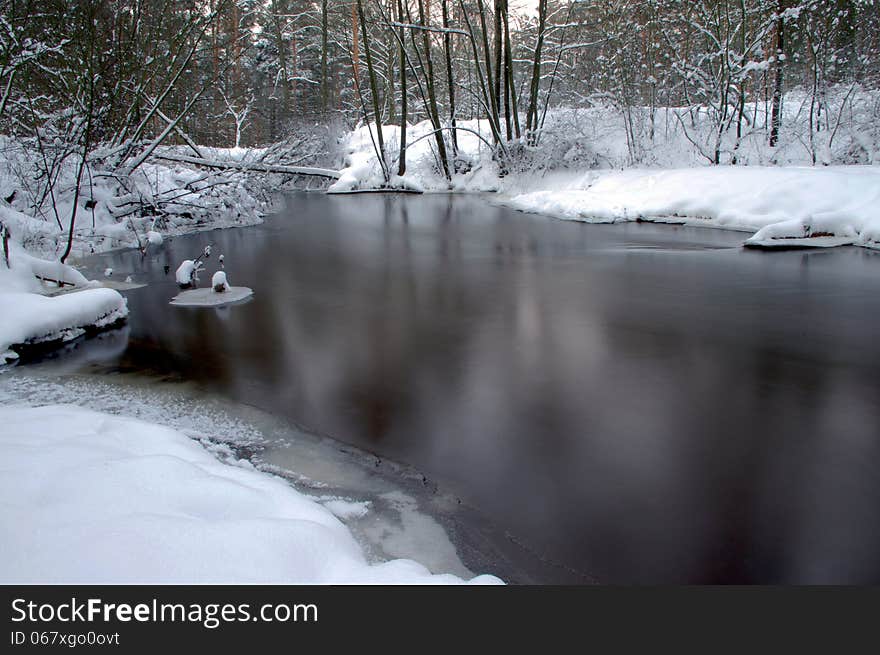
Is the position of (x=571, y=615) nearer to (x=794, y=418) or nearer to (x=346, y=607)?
(x=346, y=607)

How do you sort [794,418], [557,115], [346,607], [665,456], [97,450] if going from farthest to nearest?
[557,115] < [794,418] < [665,456] < [97,450] < [346,607]

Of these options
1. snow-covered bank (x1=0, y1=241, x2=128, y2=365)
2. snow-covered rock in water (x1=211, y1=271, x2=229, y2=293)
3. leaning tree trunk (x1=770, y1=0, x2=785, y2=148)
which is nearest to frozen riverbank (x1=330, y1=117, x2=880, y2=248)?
leaning tree trunk (x1=770, y1=0, x2=785, y2=148)

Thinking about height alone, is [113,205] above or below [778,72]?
below

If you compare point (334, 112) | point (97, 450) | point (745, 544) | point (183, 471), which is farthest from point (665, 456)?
point (334, 112)

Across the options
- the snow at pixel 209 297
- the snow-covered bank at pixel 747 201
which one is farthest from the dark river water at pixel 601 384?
the snow-covered bank at pixel 747 201

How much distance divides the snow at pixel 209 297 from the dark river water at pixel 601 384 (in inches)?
10.6

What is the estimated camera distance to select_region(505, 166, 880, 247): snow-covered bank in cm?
1109

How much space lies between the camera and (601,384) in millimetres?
5293

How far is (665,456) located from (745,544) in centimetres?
94

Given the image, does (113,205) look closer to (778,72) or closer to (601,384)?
(601,384)

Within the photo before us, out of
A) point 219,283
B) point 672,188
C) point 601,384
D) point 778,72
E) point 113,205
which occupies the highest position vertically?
point 778,72

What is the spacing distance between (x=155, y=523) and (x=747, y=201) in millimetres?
13120

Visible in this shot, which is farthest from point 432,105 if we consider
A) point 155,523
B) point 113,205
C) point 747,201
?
point 155,523

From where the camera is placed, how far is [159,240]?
1329 centimetres
